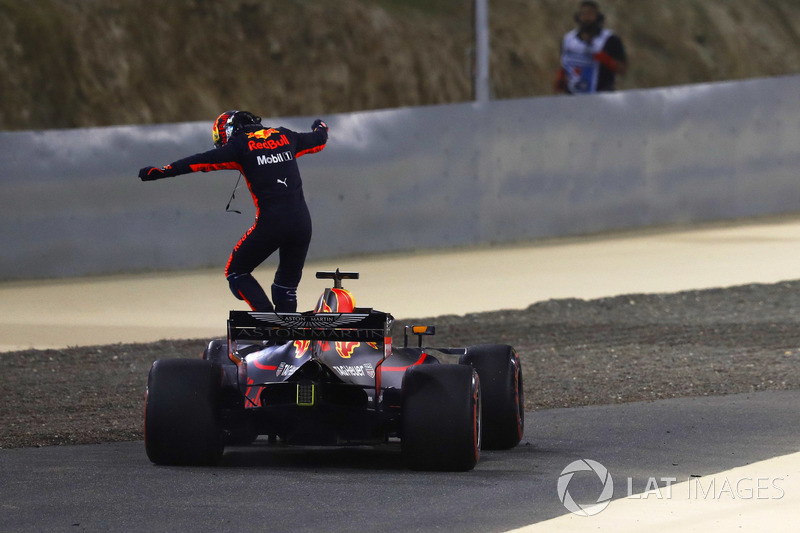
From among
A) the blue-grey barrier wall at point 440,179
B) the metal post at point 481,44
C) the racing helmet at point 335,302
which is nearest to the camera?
the racing helmet at point 335,302

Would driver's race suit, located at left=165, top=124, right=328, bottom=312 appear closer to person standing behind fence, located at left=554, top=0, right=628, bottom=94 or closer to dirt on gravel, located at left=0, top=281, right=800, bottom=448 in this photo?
dirt on gravel, located at left=0, top=281, right=800, bottom=448

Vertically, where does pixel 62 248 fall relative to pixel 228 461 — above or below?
above

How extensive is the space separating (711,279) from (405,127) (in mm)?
4482

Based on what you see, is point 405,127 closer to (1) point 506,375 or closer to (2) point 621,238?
(2) point 621,238

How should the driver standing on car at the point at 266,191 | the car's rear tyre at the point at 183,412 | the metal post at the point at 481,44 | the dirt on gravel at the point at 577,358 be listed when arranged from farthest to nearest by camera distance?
the metal post at the point at 481,44
the dirt on gravel at the point at 577,358
the driver standing on car at the point at 266,191
the car's rear tyre at the point at 183,412

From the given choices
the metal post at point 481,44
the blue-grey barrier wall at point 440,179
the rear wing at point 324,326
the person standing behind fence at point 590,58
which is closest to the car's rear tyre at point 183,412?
the rear wing at point 324,326

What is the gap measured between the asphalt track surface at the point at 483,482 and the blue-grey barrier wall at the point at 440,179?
27.8 ft

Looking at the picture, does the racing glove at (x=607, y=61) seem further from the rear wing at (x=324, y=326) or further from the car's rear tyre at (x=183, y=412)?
the car's rear tyre at (x=183, y=412)

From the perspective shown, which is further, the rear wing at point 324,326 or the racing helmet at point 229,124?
the racing helmet at point 229,124

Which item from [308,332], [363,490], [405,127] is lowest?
[363,490]

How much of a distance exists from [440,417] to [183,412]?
1239 mm

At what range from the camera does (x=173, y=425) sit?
7.50m

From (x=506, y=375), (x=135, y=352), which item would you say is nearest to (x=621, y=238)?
(x=135, y=352)

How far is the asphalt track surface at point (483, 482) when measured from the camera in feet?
21.1
